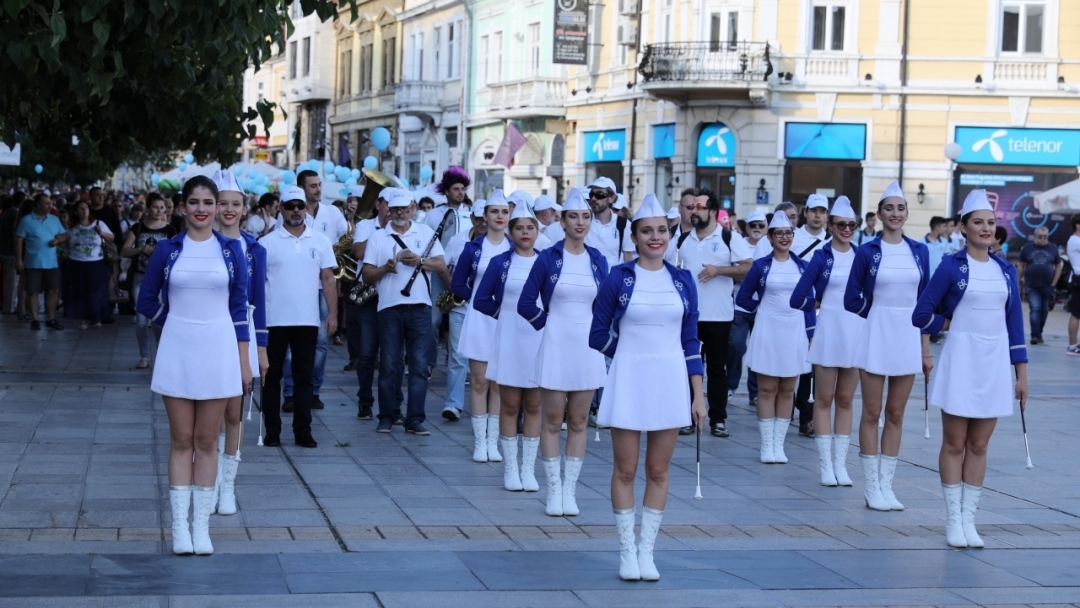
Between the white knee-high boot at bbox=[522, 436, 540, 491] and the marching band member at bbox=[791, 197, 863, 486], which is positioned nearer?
the white knee-high boot at bbox=[522, 436, 540, 491]

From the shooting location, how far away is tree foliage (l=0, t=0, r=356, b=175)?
10.8 m

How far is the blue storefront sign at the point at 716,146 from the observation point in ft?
124

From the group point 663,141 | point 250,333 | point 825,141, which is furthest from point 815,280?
point 663,141

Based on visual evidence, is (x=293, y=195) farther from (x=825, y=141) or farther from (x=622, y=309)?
(x=825, y=141)

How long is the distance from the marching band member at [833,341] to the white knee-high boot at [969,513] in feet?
5.58

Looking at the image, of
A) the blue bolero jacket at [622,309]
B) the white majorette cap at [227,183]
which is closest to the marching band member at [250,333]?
the white majorette cap at [227,183]

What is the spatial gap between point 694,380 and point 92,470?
4.42 metres

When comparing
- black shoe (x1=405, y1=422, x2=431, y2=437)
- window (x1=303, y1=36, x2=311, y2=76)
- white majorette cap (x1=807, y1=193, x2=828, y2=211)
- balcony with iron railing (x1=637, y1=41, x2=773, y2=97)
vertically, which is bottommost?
black shoe (x1=405, y1=422, x2=431, y2=437)

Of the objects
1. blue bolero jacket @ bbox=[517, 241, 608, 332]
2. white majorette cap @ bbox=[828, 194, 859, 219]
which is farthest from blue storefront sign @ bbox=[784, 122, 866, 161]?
blue bolero jacket @ bbox=[517, 241, 608, 332]

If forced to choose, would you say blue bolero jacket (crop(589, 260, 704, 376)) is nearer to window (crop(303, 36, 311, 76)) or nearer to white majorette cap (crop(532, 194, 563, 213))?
white majorette cap (crop(532, 194, 563, 213))

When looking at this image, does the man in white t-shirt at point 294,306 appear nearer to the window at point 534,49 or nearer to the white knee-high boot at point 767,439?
the white knee-high boot at point 767,439

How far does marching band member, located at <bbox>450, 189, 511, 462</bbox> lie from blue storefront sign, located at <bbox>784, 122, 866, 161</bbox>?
26.9 meters

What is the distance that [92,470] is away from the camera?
10.0 m

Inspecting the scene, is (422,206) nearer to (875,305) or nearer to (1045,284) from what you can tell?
(875,305)
